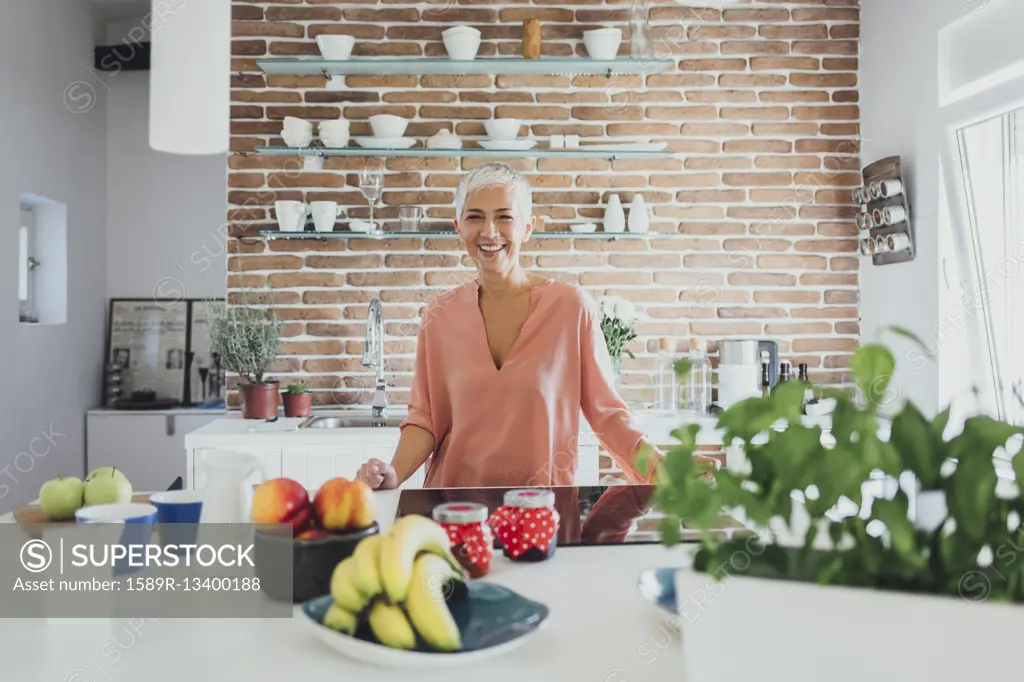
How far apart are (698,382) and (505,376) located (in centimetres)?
169

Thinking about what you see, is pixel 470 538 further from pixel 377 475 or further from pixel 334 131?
pixel 334 131

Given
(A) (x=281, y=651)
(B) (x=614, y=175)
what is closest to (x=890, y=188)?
(B) (x=614, y=175)

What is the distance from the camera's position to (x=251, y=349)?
3.26 metres

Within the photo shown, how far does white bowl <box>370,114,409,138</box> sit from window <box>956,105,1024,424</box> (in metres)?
2.10

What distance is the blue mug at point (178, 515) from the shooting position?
4.03ft

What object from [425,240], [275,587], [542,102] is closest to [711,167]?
[542,102]

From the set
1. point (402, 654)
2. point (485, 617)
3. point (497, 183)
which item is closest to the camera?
point (402, 654)

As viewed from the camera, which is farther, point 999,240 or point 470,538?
point 999,240

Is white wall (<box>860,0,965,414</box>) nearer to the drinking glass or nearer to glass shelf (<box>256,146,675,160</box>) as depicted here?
glass shelf (<box>256,146,675,160</box>)

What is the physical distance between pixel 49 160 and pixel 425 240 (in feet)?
7.03

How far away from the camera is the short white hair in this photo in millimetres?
1936

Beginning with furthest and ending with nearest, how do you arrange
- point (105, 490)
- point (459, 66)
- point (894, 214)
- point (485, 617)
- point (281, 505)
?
1. point (459, 66)
2. point (894, 214)
3. point (105, 490)
4. point (281, 505)
5. point (485, 617)

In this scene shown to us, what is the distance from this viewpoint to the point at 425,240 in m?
3.44

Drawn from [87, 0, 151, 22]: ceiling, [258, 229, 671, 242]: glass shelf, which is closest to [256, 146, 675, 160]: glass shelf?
[258, 229, 671, 242]: glass shelf
